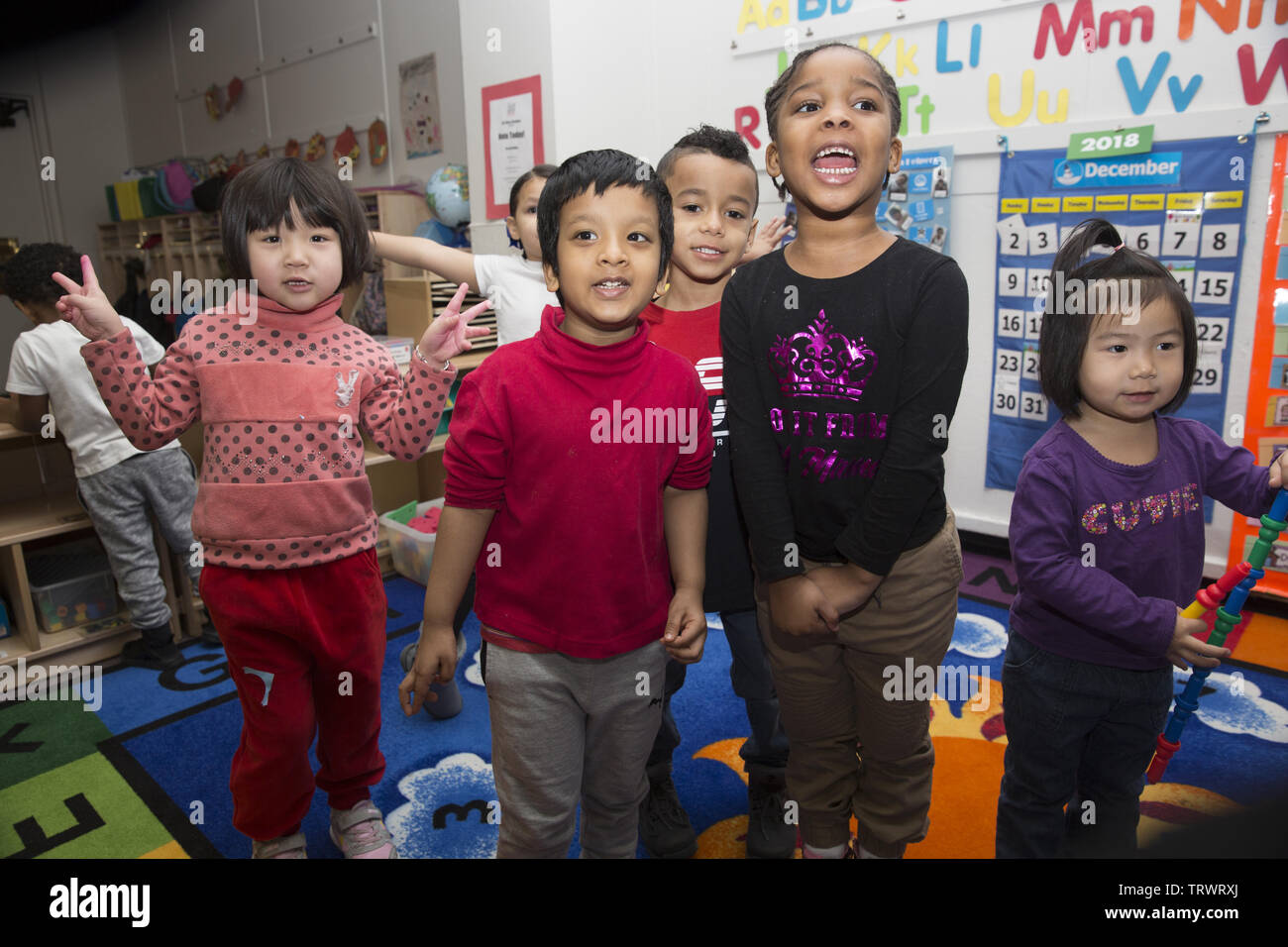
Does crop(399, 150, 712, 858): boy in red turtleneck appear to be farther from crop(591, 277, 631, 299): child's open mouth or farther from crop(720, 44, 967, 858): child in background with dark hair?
crop(720, 44, 967, 858): child in background with dark hair

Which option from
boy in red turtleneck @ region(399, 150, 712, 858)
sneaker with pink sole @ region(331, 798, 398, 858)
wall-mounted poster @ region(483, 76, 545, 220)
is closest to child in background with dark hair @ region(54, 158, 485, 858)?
sneaker with pink sole @ region(331, 798, 398, 858)

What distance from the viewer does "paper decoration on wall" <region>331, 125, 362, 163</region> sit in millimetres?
4695

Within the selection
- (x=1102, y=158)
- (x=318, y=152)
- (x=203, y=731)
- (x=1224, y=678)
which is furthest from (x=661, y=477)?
(x=318, y=152)

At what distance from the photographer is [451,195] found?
12.1ft

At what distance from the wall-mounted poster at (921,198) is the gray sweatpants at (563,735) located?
244cm

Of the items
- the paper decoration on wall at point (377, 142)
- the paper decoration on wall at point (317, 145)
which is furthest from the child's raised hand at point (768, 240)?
the paper decoration on wall at point (317, 145)

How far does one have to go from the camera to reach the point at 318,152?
495 cm

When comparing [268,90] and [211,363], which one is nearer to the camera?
[211,363]

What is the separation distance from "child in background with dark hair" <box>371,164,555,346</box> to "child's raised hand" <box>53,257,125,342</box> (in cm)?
82
